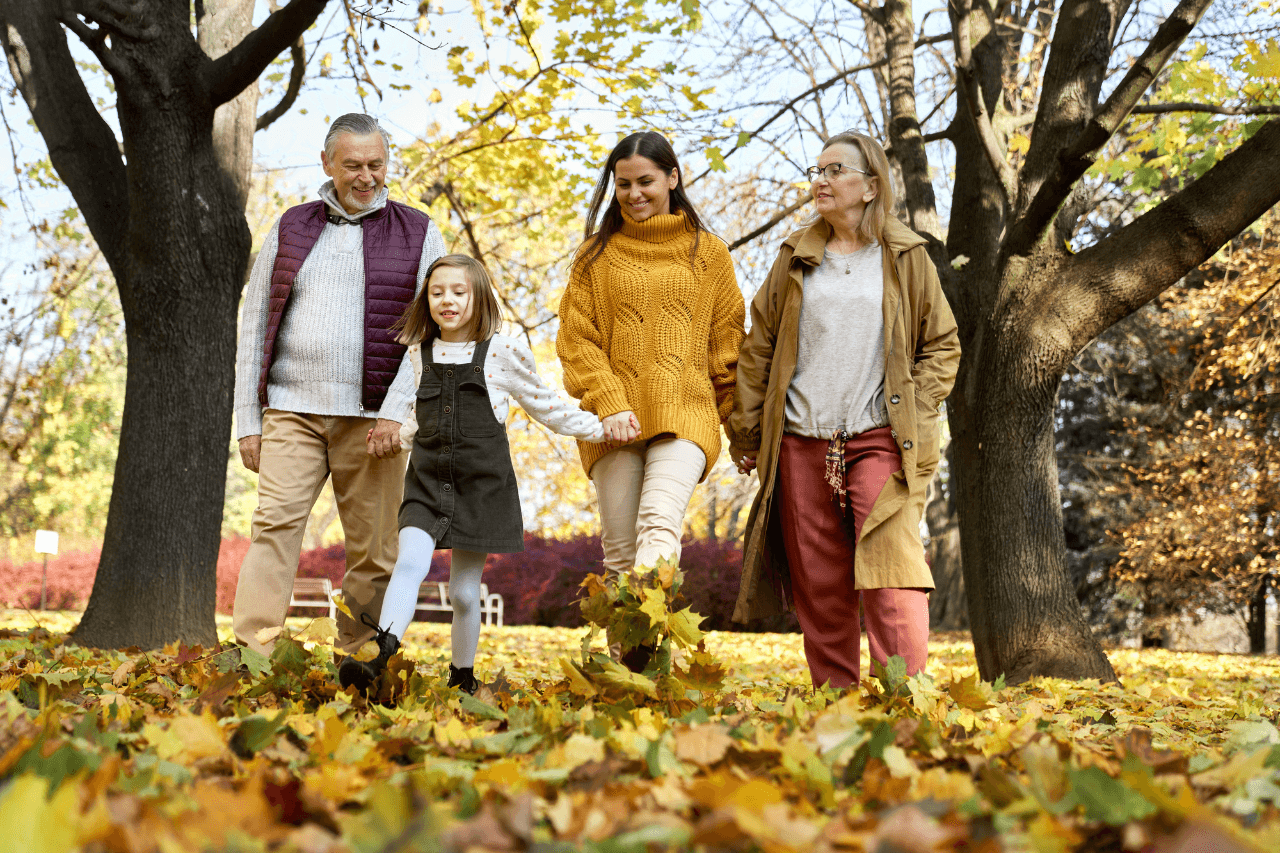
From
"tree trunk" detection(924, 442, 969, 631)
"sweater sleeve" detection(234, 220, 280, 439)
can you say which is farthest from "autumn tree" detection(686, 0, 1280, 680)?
"tree trunk" detection(924, 442, 969, 631)

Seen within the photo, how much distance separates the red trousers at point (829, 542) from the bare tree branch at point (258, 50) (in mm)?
3287

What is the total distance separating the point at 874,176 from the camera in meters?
3.57

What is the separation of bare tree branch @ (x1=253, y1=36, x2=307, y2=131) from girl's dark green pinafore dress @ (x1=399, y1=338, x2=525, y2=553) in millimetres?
4913

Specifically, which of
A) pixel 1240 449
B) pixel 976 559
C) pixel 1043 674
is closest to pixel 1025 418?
pixel 976 559

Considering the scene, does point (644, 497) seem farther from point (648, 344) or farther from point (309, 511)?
point (309, 511)

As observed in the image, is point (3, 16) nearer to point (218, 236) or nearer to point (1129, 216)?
point (218, 236)

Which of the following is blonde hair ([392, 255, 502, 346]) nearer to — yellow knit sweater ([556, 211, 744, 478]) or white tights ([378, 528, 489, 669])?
yellow knit sweater ([556, 211, 744, 478])

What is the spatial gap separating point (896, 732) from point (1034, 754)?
1.50 feet

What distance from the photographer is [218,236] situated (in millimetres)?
5664

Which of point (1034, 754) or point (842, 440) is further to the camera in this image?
point (842, 440)

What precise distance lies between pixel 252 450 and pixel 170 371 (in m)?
2.13

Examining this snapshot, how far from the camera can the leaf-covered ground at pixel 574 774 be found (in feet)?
4.30

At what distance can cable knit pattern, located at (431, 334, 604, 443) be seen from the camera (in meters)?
3.33

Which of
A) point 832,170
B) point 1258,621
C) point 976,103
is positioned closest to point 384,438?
point 832,170
